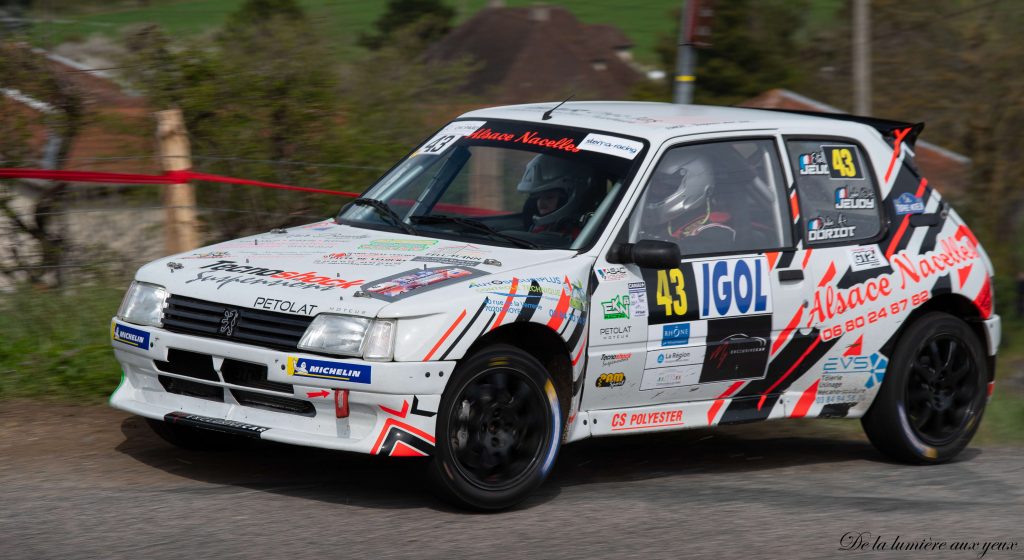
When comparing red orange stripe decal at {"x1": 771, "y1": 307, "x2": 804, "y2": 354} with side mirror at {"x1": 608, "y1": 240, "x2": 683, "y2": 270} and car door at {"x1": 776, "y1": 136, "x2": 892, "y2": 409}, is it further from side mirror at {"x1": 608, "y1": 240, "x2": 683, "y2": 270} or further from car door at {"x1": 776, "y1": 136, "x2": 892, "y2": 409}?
side mirror at {"x1": 608, "y1": 240, "x2": 683, "y2": 270}

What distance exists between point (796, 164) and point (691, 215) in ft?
2.79

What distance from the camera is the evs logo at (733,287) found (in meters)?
6.28

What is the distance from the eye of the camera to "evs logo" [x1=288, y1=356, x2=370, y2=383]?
17.2 feet

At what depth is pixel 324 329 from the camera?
530 centimetres

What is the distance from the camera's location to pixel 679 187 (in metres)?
6.47

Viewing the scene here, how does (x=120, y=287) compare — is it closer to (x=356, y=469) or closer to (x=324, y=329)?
(x=356, y=469)

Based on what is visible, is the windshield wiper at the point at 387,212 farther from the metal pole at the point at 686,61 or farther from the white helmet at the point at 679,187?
the metal pole at the point at 686,61

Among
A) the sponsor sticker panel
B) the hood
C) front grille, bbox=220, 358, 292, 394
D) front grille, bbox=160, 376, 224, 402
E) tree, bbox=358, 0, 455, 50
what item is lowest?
the sponsor sticker panel

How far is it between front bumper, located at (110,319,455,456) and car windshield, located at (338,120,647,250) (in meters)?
1.15

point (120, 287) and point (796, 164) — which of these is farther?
point (120, 287)

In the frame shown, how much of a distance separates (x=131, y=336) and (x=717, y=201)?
288cm

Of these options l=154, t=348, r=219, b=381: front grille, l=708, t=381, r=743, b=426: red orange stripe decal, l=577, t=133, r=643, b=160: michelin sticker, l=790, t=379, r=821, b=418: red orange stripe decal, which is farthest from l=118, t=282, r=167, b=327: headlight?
l=790, t=379, r=821, b=418: red orange stripe decal

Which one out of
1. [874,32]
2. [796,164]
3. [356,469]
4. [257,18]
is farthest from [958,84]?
[356,469]

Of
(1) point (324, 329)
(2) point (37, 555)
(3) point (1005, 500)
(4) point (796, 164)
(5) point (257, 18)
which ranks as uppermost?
(5) point (257, 18)
